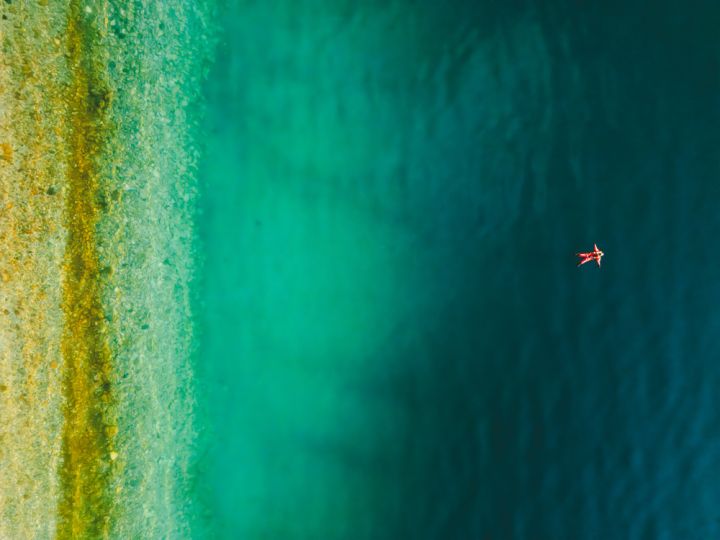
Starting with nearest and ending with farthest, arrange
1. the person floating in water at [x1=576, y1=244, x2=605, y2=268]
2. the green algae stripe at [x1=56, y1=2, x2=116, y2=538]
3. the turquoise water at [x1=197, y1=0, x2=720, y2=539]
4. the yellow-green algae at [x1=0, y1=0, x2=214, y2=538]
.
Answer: the yellow-green algae at [x1=0, y1=0, x2=214, y2=538]
the green algae stripe at [x1=56, y1=2, x2=116, y2=538]
the turquoise water at [x1=197, y1=0, x2=720, y2=539]
the person floating in water at [x1=576, y1=244, x2=605, y2=268]

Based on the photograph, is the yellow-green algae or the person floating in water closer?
the yellow-green algae

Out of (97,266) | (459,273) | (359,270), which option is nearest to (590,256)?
(459,273)

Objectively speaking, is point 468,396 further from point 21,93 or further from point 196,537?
point 21,93

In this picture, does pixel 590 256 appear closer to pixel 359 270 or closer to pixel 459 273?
pixel 459 273

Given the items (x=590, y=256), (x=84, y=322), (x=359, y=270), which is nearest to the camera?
(x=84, y=322)

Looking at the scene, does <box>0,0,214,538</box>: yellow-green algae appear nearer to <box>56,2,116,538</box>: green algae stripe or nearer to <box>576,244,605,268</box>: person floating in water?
<box>56,2,116,538</box>: green algae stripe

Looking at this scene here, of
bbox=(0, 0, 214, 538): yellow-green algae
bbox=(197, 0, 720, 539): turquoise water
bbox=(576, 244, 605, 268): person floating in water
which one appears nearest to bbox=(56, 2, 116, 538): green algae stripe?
bbox=(0, 0, 214, 538): yellow-green algae
